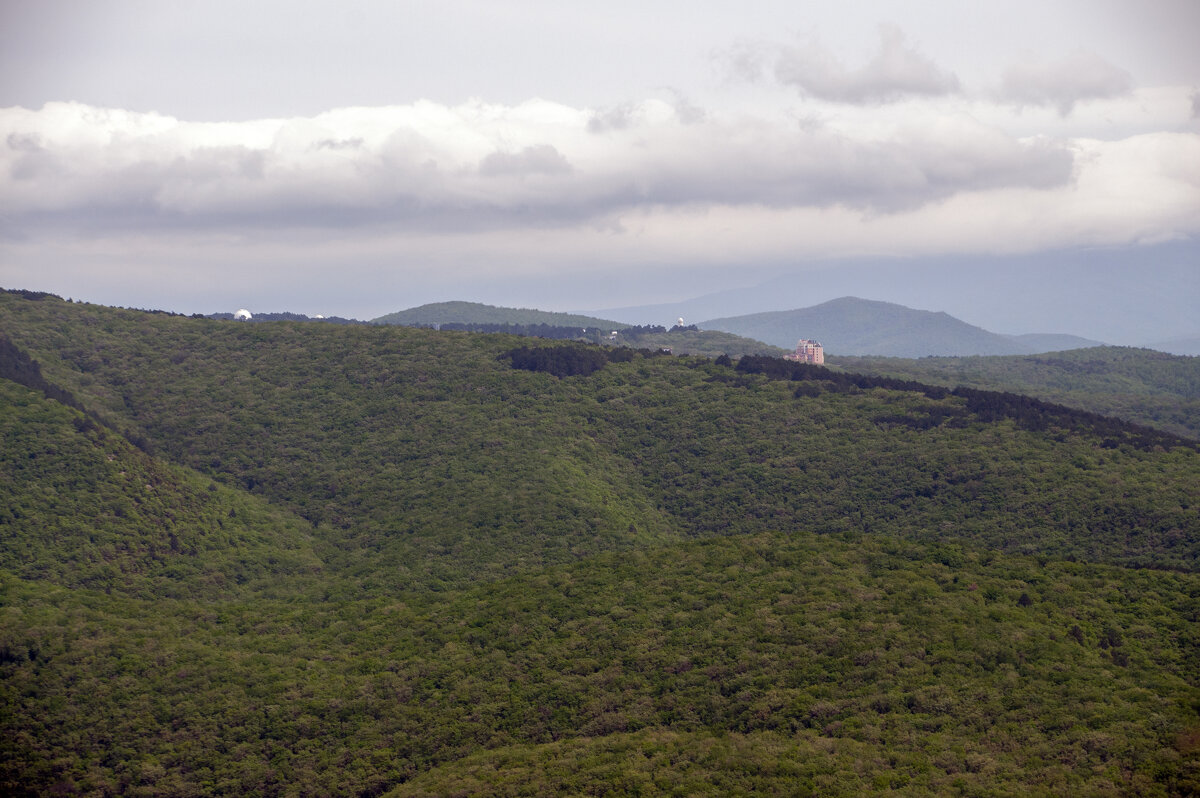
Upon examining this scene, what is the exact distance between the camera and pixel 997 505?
112250 mm

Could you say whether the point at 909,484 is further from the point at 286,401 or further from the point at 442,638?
the point at 286,401

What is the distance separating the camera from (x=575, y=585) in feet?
294

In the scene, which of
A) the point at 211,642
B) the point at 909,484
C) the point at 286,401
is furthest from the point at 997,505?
the point at 286,401

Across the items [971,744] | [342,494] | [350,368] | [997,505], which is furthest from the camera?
[350,368]

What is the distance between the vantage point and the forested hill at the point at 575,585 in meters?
61.6

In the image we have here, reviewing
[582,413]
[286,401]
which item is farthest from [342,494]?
[582,413]

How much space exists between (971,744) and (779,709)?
1298 centimetres

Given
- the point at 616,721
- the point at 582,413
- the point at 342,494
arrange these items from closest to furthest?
1. the point at 616,721
2. the point at 342,494
3. the point at 582,413

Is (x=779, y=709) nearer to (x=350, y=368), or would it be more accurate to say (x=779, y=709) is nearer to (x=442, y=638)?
(x=442, y=638)

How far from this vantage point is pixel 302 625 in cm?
9094

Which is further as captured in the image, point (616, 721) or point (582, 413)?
point (582, 413)

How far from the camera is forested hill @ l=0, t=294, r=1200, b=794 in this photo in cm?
6156

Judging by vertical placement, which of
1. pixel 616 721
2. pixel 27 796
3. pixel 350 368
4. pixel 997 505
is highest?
pixel 350 368

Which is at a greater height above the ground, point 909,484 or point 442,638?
point 909,484
